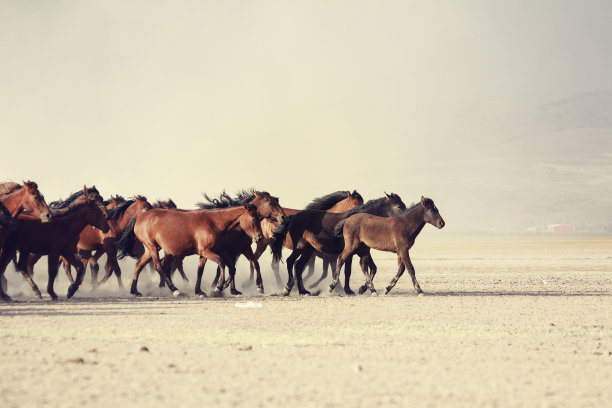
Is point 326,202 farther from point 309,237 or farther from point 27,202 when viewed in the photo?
point 27,202

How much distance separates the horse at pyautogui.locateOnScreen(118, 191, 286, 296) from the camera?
19.3m

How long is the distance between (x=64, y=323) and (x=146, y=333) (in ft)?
6.04

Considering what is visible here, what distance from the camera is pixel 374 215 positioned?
68.2ft

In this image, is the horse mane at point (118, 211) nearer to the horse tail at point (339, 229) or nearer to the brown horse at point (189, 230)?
the brown horse at point (189, 230)

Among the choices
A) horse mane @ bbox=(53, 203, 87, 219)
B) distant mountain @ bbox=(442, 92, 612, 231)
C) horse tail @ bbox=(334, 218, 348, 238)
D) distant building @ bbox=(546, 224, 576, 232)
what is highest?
distant mountain @ bbox=(442, 92, 612, 231)

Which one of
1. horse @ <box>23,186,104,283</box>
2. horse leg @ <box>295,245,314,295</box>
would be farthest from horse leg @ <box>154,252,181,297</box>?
horse leg @ <box>295,245,314,295</box>

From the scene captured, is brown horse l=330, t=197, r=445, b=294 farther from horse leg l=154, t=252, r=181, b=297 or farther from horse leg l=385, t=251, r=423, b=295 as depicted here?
horse leg l=154, t=252, r=181, b=297

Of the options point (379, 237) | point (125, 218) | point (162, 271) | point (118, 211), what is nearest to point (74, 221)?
point (162, 271)

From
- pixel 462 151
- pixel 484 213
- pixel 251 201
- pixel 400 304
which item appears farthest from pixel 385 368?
pixel 462 151

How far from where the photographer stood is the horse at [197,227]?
19.3m

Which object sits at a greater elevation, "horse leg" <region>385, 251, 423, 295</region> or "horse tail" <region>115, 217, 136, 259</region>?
"horse tail" <region>115, 217, 136, 259</region>

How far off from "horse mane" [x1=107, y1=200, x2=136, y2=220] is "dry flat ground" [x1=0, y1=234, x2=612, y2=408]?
13.3 feet

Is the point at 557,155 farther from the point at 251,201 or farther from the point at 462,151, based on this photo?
the point at 251,201

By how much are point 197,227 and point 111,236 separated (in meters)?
3.59
